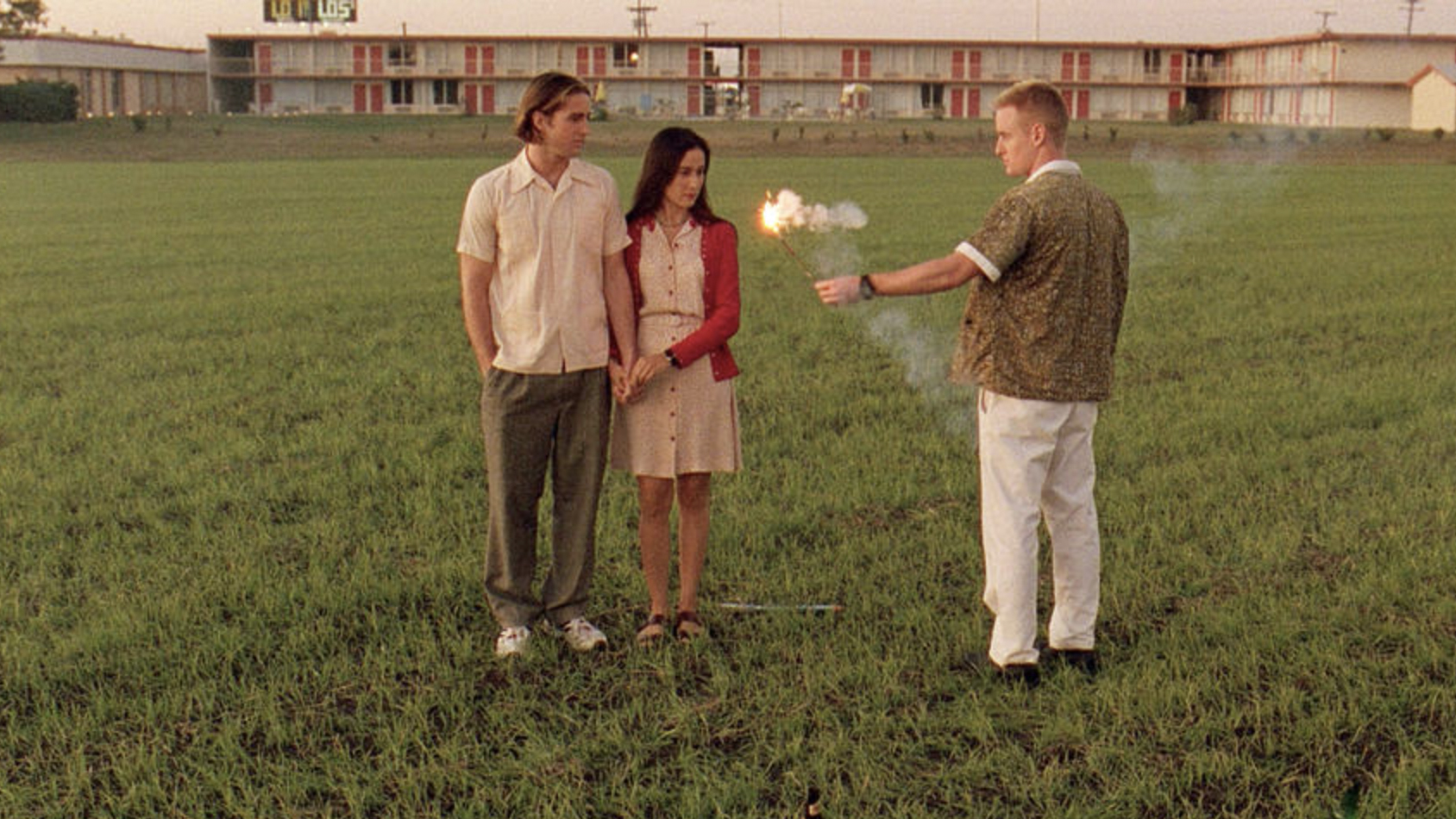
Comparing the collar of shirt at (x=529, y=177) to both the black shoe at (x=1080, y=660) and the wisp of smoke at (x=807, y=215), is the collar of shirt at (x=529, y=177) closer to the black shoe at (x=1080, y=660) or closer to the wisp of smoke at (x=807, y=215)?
the wisp of smoke at (x=807, y=215)

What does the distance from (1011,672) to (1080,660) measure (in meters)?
0.30

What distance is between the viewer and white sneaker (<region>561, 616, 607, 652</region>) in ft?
18.6

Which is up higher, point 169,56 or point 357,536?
point 169,56

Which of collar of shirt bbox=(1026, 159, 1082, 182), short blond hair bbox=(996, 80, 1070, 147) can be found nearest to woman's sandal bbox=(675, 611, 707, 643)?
collar of shirt bbox=(1026, 159, 1082, 182)

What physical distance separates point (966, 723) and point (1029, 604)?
53 centimetres

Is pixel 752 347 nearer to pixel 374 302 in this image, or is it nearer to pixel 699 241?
pixel 374 302

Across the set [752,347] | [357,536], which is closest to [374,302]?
[752,347]

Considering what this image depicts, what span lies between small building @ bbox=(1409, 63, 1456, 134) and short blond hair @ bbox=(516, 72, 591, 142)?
175 ft

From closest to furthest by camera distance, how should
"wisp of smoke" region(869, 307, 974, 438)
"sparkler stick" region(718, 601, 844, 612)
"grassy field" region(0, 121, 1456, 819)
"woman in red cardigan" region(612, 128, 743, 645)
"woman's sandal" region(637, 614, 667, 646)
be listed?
"grassy field" region(0, 121, 1456, 819), "woman in red cardigan" region(612, 128, 743, 645), "woman's sandal" region(637, 614, 667, 646), "sparkler stick" region(718, 601, 844, 612), "wisp of smoke" region(869, 307, 974, 438)

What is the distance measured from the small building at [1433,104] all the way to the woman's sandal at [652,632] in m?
53.1

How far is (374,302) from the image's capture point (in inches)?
659

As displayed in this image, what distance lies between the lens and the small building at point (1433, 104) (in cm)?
5391

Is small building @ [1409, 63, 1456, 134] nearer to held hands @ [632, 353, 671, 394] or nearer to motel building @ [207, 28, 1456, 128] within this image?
motel building @ [207, 28, 1456, 128]

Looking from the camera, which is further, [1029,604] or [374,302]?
[374,302]
